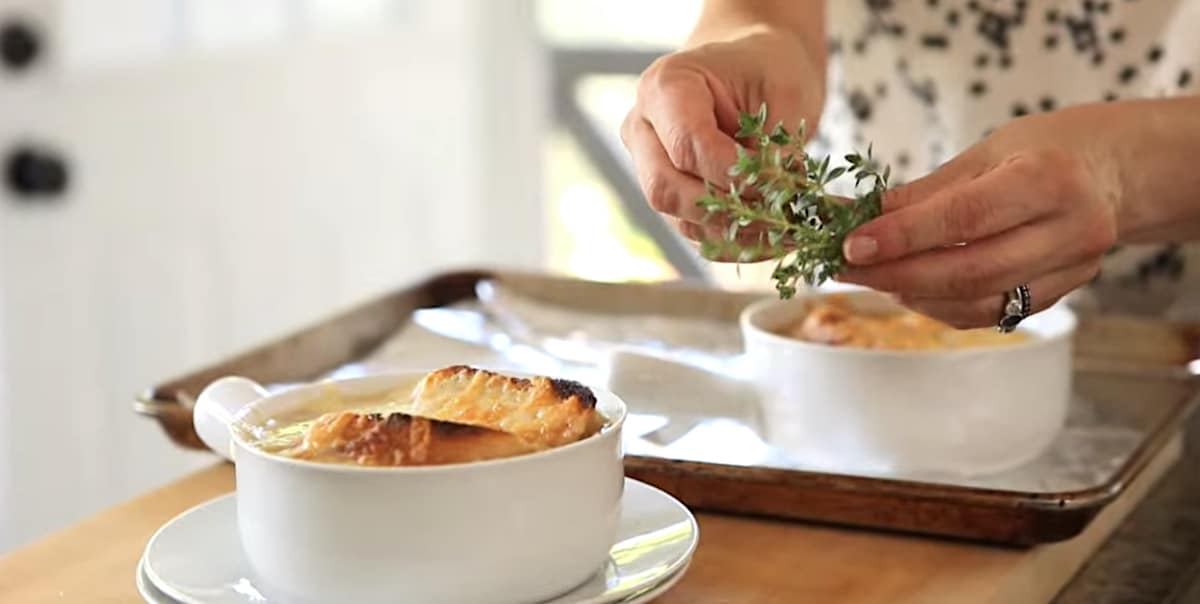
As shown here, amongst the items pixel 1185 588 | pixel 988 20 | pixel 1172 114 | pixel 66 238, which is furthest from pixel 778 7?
pixel 66 238

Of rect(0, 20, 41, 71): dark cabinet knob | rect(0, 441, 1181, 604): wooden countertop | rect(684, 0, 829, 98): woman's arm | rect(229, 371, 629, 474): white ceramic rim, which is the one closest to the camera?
rect(229, 371, 629, 474): white ceramic rim

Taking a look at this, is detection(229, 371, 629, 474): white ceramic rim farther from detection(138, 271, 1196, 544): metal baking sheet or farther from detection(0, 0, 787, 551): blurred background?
detection(0, 0, 787, 551): blurred background

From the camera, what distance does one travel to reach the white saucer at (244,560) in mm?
641

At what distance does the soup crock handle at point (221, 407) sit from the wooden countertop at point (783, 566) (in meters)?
0.06

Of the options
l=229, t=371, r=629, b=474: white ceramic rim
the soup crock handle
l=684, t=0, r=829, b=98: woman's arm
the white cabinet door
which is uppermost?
l=684, t=0, r=829, b=98: woman's arm

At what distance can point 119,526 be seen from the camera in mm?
784

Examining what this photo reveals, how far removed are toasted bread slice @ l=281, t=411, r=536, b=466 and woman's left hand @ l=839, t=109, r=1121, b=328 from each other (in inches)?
6.9

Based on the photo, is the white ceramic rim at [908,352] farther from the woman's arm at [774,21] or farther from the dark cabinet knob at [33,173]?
the dark cabinet knob at [33,173]

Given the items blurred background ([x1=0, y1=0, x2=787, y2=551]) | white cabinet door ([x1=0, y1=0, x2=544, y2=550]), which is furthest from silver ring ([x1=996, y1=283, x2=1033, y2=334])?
white cabinet door ([x1=0, y1=0, x2=544, y2=550])

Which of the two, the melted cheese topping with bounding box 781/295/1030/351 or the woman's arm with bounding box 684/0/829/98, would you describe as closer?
the melted cheese topping with bounding box 781/295/1030/351

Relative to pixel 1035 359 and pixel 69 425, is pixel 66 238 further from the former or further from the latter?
pixel 1035 359

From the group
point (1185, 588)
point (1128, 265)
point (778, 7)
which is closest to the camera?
point (1185, 588)

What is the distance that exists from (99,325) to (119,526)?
1.07 metres

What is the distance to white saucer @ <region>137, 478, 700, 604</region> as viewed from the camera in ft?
2.10
